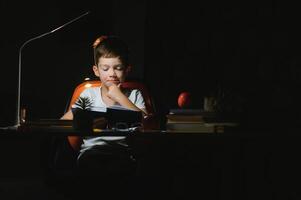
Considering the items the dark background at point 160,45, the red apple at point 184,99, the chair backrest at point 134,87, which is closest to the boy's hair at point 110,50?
the chair backrest at point 134,87

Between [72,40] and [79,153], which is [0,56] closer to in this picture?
[72,40]

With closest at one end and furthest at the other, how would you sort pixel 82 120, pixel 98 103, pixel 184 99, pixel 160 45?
pixel 82 120 < pixel 98 103 < pixel 184 99 < pixel 160 45

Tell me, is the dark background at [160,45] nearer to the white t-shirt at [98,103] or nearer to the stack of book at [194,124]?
the white t-shirt at [98,103]

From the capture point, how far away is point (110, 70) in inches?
117

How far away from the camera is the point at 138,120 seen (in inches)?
95.3

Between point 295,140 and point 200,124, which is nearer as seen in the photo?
point 295,140

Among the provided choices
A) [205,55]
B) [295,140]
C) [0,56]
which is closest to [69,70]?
[0,56]

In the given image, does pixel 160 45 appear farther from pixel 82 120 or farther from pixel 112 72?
pixel 82 120

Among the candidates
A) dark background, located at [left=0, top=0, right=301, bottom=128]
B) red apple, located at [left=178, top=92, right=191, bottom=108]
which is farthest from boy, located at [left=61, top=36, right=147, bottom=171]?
dark background, located at [left=0, top=0, right=301, bottom=128]

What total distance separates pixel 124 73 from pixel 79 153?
581mm

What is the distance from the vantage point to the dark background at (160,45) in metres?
4.34

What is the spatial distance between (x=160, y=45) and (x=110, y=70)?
147 cm

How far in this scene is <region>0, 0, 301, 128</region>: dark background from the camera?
4.34m

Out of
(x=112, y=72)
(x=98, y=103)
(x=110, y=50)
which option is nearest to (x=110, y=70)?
(x=112, y=72)
